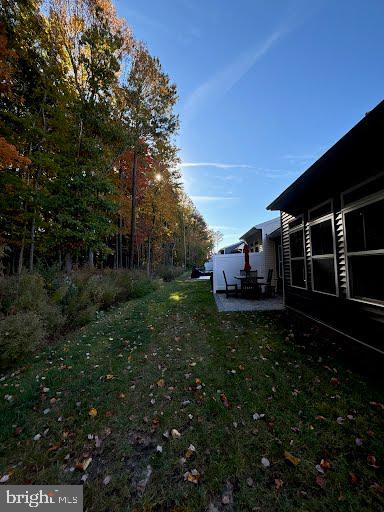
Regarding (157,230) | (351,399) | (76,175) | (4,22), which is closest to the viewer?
(351,399)

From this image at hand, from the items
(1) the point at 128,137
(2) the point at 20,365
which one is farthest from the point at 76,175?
(2) the point at 20,365

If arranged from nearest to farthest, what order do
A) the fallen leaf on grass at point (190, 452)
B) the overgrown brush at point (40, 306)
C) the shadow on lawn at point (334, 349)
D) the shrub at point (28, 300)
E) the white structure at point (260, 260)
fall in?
the fallen leaf on grass at point (190, 452)
the shadow on lawn at point (334, 349)
the overgrown brush at point (40, 306)
the shrub at point (28, 300)
the white structure at point (260, 260)

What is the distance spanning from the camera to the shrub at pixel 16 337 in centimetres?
395

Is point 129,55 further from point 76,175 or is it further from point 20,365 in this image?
point 20,365

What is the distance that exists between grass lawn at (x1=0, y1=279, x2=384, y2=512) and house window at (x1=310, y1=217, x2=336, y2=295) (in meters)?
2.02

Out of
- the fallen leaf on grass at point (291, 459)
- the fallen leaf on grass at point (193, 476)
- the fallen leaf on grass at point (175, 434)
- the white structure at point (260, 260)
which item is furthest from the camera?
the white structure at point (260, 260)

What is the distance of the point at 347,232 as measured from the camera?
14.1 ft

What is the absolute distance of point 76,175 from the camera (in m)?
9.81

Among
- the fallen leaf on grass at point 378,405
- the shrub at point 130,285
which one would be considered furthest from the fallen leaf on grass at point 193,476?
the shrub at point 130,285

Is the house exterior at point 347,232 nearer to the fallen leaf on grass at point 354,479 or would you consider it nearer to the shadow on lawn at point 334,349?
the shadow on lawn at point 334,349

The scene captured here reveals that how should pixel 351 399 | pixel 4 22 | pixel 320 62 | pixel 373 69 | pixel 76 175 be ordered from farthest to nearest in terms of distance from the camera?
pixel 76 175, pixel 4 22, pixel 320 62, pixel 373 69, pixel 351 399

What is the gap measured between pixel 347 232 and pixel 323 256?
3.63ft

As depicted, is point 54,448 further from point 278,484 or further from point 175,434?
point 278,484

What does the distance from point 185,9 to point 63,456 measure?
12.1 metres
